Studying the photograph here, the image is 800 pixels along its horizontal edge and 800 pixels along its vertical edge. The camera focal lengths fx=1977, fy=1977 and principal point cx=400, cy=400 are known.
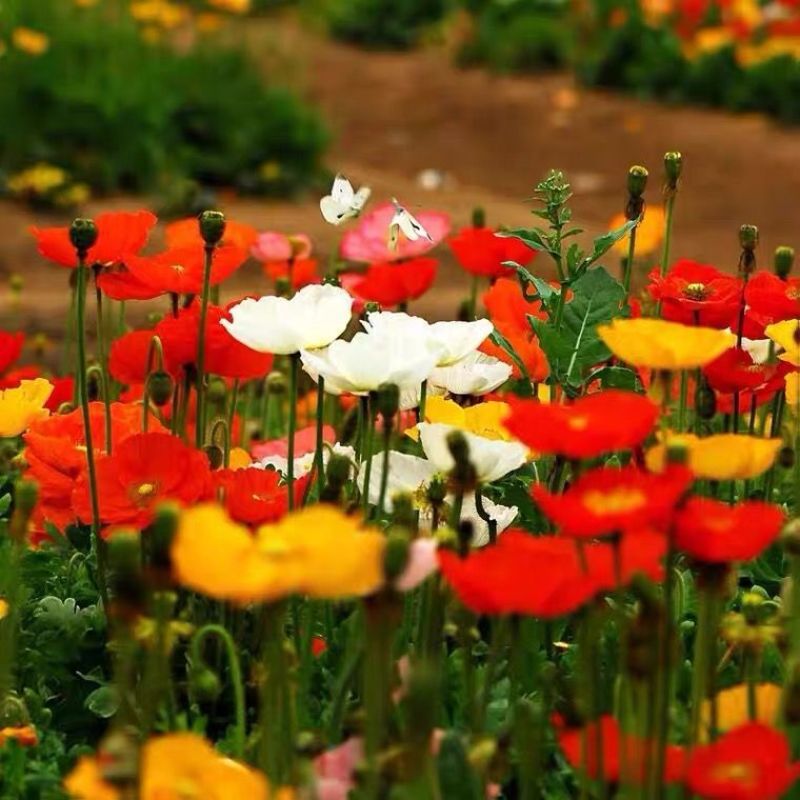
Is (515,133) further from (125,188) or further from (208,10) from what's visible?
(125,188)

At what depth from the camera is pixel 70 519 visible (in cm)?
210

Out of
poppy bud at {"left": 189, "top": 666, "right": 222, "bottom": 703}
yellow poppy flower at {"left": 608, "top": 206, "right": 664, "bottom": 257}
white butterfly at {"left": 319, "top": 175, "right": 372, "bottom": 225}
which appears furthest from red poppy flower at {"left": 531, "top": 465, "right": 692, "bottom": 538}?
yellow poppy flower at {"left": 608, "top": 206, "right": 664, "bottom": 257}

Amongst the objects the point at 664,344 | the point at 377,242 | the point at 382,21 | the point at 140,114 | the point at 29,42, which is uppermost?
the point at 664,344

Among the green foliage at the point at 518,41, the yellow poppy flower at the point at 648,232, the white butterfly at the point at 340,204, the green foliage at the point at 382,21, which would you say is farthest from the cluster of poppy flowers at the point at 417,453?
the green foliage at the point at 382,21

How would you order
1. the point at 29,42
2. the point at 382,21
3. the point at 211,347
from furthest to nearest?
the point at 382,21 → the point at 29,42 → the point at 211,347

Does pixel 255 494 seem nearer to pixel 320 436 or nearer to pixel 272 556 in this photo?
pixel 320 436

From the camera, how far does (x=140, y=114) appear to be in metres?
6.92

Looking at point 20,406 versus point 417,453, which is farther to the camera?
point 417,453

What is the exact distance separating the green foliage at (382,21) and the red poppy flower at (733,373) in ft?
28.6

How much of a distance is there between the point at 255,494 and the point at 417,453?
577mm

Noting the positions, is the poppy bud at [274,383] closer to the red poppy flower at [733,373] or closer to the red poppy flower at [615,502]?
the red poppy flower at [733,373]

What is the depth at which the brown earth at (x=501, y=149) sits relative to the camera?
6.88 metres

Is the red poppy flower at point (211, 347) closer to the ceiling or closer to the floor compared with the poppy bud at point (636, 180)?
closer to the floor

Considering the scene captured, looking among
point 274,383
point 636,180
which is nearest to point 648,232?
point 274,383
